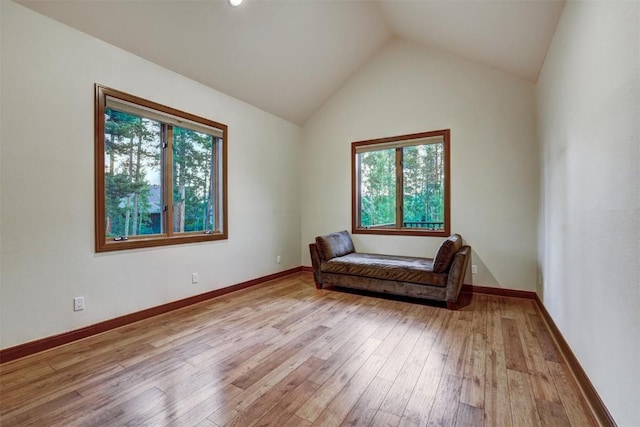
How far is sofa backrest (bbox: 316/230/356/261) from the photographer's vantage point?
4.14 meters

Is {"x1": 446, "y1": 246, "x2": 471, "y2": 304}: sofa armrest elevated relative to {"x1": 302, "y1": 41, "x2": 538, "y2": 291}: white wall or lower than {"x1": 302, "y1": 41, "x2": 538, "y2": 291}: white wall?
lower

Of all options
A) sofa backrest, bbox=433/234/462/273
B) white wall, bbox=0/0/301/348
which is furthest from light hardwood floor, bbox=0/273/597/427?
sofa backrest, bbox=433/234/462/273

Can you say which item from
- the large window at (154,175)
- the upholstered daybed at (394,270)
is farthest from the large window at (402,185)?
the large window at (154,175)

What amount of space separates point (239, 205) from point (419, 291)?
8.56ft

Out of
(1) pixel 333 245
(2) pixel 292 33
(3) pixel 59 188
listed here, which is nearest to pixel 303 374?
(1) pixel 333 245

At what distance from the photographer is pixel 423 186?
435cm

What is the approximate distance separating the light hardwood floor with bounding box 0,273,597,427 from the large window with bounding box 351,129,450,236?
1.58 m

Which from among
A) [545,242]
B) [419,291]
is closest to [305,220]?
[419,291]

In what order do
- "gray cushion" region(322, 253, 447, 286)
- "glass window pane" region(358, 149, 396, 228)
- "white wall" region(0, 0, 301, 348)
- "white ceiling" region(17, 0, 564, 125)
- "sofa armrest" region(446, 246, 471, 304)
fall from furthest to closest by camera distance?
1. "glass window pane" region(358, 149, 396, 228)
2. "gray cushion" region(322, 253, 447, 286)
3. "sofa armrest" region(446, 246, 471, 304)
4. "white ceiling" region(17, 0, 564, 125)
5. "white wall" region(0, 0, 301, 348)

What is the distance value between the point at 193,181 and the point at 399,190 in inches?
115

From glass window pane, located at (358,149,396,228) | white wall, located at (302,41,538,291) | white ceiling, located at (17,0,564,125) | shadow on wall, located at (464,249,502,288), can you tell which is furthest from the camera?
glass window pane, located at (358,149,396,228)

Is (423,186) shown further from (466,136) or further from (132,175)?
(132,175)

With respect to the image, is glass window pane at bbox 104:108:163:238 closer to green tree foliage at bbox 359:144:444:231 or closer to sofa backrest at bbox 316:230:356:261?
sofa backrest at bbox 316:230:356:261

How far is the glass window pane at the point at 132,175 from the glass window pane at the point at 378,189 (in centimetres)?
297
